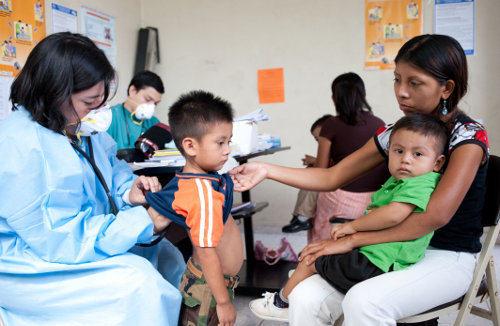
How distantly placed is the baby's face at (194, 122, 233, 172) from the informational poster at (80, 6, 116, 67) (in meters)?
2.22

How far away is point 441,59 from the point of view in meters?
1.32

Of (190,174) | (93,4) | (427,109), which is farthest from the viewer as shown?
(93,4)

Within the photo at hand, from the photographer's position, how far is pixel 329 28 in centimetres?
364

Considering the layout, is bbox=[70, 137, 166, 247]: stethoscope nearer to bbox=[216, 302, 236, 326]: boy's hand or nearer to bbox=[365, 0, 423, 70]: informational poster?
bbox=[216, 302, 236, 326]: boy's hand

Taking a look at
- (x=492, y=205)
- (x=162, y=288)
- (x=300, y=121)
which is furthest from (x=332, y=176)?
(x=300, y=121)

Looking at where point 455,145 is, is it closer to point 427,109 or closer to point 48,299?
point 427,109

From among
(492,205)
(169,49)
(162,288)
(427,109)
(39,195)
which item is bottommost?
(162,288)

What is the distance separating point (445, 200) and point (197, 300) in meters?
0.70

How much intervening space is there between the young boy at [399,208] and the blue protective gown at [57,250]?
0.45 meters

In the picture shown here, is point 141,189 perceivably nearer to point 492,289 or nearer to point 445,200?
point 445,200

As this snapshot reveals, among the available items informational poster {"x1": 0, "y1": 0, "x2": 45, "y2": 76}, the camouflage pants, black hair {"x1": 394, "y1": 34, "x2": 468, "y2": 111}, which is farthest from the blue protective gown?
informational poster {"x1": 0, "y1": 0, "x2": 45, "y2": 76}

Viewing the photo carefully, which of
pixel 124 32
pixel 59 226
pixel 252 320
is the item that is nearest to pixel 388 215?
pixel 59 226

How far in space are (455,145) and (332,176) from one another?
44 cm

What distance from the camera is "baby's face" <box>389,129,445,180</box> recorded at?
129 centimetres
